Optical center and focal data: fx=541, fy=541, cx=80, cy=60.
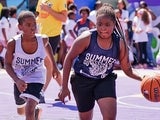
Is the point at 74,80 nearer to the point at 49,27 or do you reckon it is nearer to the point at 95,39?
the point at 95,39

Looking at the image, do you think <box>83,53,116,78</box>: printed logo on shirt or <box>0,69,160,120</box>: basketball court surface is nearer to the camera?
<box>83,53,116,78</box>: printed logo on shirt

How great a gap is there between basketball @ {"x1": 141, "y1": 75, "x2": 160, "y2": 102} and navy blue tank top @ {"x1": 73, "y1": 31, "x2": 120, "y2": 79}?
50 centimetres

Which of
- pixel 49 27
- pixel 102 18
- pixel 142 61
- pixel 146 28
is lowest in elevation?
pixel 142 61

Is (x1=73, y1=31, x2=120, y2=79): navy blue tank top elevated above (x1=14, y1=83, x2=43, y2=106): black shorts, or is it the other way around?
(x1=73, y1=31, x2=120, y2=79): navy blue tank top

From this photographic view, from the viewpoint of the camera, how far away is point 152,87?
256 inches

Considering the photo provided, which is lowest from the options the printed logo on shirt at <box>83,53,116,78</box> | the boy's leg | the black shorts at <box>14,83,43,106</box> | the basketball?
the boy's leg

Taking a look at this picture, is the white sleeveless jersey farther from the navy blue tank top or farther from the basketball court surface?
the basketball court surface

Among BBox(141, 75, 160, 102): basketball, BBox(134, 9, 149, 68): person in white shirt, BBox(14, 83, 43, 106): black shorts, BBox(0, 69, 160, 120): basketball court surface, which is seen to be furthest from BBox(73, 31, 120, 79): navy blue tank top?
BBox(134, 9, 149, 68): person in white shirt

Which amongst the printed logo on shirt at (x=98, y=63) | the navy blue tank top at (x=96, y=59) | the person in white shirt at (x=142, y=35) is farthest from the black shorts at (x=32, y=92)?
the person in white shirt at (x=142, y=35)

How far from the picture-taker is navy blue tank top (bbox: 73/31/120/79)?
245 inches

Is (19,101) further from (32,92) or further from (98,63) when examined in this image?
(98,63)

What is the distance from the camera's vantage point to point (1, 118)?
866 centimetres

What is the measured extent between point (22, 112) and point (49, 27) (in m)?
2.96

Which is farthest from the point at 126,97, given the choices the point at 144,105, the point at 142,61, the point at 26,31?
the point at 142,61
